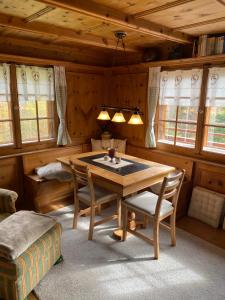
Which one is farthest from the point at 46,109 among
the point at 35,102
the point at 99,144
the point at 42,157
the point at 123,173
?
the point at 123,173

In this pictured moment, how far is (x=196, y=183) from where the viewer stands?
3.25m

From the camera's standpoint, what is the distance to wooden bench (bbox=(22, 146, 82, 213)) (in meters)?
3.29

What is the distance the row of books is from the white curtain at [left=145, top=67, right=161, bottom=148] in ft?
2.30

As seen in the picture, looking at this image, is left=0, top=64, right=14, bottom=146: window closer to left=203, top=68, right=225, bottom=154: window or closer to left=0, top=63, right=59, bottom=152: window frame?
left=0, top=63, right=59, bottom=152: window frame

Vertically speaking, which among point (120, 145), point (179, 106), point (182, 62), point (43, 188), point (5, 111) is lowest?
point (43, 188)

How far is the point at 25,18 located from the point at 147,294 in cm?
290

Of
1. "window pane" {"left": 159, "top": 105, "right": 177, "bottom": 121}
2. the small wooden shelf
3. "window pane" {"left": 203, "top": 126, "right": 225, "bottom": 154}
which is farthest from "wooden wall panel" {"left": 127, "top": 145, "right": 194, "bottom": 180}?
the small wooden shelf

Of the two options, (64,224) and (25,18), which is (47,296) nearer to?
(64,224)

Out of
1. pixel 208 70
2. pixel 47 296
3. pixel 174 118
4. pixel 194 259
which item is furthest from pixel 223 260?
pixel 208 70

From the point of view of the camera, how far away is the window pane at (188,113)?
322cm

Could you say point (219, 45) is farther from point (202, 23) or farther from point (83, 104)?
point (83, 104)

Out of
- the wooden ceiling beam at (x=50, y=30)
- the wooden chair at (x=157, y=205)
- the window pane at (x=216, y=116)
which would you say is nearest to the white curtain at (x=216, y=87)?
the window pane at (x=216, y=116)

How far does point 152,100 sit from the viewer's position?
11.8 feet

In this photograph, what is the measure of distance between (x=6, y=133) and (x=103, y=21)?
2020 mm
